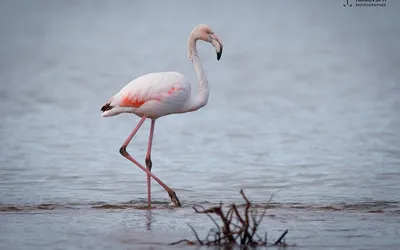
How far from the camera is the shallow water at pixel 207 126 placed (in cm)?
887

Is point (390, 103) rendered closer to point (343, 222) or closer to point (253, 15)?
point (343, 222)

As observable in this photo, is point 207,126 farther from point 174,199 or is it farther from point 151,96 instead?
point 174,199

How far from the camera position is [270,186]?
1173 cm

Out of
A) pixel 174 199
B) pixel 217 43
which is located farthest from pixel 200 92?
pixel 174 199

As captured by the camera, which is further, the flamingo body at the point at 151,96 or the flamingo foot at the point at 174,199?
the flamingo body at the point at 151,96

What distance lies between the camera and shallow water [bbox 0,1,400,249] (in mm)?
8867

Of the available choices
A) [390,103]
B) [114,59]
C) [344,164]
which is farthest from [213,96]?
[344,164]
